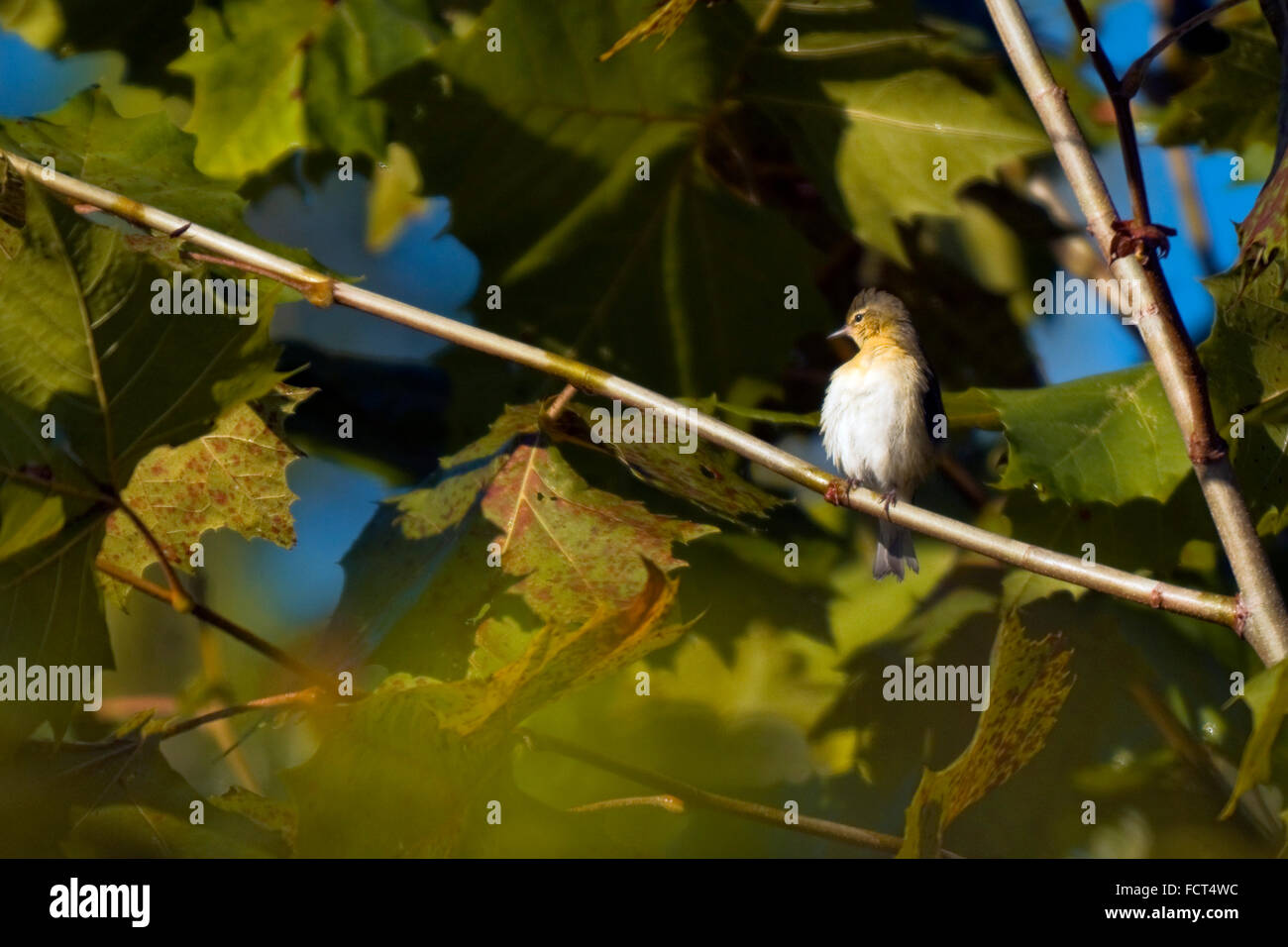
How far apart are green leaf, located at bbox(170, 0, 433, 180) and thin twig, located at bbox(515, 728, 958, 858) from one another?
127 cm

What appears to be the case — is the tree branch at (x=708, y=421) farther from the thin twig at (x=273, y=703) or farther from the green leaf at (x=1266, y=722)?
the thin twig at (x=273, y=703)

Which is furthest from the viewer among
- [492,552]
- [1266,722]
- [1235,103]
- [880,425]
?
[880,425]

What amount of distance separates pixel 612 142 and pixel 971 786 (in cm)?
123

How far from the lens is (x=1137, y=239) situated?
4.03 ft

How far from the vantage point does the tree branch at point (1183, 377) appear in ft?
3.85

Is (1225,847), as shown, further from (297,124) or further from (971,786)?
(297,124)

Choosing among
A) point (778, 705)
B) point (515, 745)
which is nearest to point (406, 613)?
point (515, 745)

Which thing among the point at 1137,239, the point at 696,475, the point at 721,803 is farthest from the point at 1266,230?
the point at 721,803

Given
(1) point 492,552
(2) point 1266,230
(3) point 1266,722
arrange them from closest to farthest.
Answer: (3) point 1266,722, (2) point 1266,230, (1) point 492,552

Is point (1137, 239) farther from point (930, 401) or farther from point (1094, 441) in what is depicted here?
point (930, 401)

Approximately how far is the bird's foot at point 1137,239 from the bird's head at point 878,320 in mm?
1056

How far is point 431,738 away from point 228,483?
0.55 m

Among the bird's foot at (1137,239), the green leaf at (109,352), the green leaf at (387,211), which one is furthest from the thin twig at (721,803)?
the green leaf at (387,211)

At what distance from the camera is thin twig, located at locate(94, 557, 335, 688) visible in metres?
1.33
